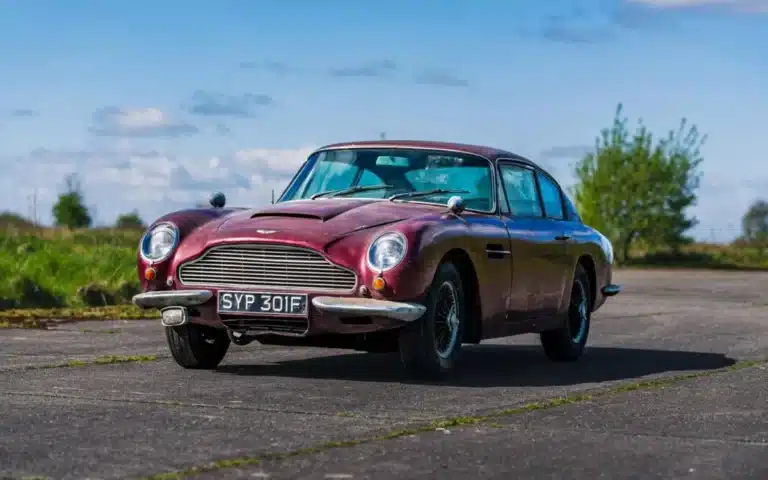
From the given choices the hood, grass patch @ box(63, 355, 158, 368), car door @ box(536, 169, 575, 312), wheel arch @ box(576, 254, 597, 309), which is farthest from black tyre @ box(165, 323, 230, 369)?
wheel arch @ box(576, 254, 597, 309)

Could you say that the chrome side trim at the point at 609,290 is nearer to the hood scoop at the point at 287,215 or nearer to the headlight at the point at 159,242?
the hood scoop at the point at 287,215

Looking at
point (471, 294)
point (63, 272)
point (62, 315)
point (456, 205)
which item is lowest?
point (62, 315)

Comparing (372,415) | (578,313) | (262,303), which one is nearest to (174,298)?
(262,303)

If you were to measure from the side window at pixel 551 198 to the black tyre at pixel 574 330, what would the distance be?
0.46m

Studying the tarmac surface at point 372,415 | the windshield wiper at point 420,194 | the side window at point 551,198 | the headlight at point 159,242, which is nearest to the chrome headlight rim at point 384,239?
the tarmac surface at point 372,415

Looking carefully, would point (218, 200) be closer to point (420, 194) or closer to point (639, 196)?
point (420, 194)

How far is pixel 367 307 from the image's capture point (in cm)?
824

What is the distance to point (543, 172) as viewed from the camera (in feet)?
37.3

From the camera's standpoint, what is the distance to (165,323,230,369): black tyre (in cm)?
916

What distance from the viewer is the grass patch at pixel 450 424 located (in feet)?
17.4

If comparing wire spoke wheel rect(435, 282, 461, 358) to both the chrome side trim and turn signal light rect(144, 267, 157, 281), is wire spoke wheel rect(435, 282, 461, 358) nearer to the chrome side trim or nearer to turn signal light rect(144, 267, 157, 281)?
turn signal light rect(144, 267, 157, 281)

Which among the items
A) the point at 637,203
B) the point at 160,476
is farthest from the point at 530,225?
the point at 637,203

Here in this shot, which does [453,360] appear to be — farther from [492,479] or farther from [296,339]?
[492,479]

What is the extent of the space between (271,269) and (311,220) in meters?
0.43
